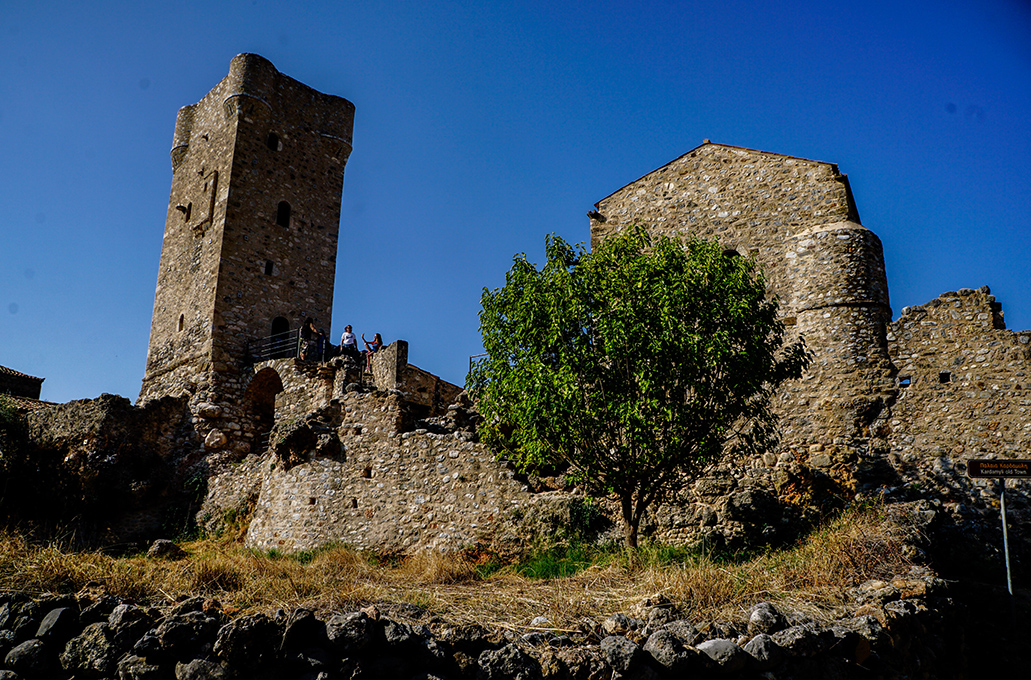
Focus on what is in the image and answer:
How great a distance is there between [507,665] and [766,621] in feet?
9.18

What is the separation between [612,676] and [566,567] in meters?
4.29

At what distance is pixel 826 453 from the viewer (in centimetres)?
1190

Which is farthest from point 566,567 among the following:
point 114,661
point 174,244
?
point 174,244

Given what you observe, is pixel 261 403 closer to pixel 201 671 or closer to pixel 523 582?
pixel 523 582

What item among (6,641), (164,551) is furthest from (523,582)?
(164,551)

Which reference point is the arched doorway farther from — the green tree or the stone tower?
the green tree

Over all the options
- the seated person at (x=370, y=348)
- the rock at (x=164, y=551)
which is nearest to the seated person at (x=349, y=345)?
the seated person at (x=370, y=348)

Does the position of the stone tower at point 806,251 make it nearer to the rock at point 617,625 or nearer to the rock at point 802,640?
the rock at point 802,640

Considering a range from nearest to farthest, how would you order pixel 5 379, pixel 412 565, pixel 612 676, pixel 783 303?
1. pixel 612 676
2. pixel 412 565
3. pixel 783 303
4. pixel 5 379

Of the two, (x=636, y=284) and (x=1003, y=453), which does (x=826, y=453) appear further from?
(x=636, y=284)

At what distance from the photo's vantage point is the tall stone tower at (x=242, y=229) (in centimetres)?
2424

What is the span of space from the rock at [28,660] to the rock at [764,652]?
6654mm

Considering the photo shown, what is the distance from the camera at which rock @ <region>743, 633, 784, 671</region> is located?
684 cm

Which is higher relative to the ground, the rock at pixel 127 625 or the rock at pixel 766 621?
the rock at pixel 766 621
